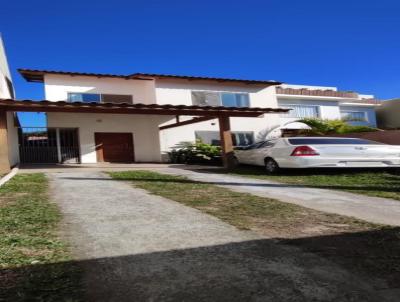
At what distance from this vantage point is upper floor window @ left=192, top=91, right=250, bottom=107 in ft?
84.7

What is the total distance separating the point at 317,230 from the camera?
5.45m

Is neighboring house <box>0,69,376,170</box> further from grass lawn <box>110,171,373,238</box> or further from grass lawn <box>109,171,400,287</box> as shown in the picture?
grass lawn <box>109,171,400,287</box>

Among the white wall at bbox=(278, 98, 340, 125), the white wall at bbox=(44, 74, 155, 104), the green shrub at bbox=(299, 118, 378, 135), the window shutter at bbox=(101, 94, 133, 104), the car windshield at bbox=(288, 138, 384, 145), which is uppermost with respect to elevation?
the white wall at bbox=(44, 74, 155, 104)

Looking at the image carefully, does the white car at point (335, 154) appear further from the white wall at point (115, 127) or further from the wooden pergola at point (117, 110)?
the white wall at point (115, 127)

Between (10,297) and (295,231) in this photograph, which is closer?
(10,297)

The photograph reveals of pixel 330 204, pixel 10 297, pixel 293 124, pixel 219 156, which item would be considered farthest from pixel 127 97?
pixel 10 297

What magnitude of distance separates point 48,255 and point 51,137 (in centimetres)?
1902

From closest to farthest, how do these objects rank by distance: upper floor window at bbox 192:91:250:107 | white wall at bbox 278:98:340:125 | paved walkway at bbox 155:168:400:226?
paved walkway at bbox 155:168:400:226, upper floor window at bbox 192:91:250:107, white wall at bbox 278:98:340:125

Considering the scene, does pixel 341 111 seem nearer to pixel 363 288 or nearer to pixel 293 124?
pixel 293 124

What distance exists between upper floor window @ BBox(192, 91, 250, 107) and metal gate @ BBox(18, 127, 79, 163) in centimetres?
735

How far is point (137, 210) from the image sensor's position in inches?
267

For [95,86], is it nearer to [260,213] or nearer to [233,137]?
[233,137]

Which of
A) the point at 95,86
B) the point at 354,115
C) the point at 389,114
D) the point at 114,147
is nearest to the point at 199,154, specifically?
the point at 114,147

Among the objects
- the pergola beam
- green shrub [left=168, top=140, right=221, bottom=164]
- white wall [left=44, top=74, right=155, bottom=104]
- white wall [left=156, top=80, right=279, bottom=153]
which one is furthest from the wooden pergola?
white wall [left=44, top=74, right=155, bottom=104]
